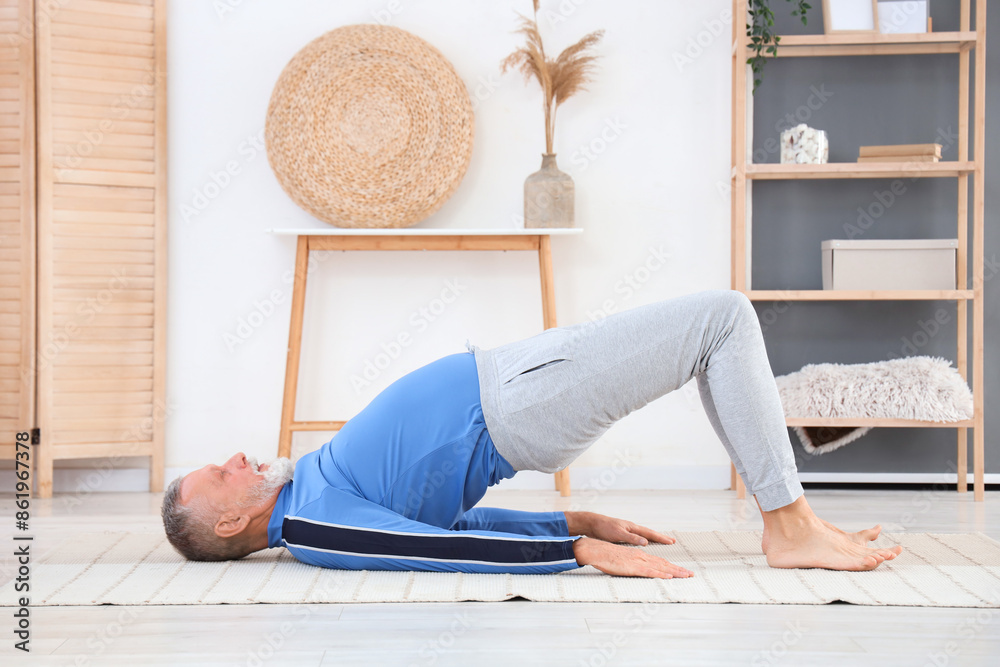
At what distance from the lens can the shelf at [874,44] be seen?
2566 millimetres

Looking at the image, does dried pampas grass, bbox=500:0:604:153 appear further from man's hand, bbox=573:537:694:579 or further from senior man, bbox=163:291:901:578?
man's hand, bbox=573:537:694:579

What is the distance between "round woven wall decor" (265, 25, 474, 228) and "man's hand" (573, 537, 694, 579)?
1417 mm

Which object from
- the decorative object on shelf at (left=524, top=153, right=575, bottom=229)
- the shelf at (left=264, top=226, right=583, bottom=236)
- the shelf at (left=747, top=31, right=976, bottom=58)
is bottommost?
the shelf at (left=264, top=226, right=583, bottom=236)

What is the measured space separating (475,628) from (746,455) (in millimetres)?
599

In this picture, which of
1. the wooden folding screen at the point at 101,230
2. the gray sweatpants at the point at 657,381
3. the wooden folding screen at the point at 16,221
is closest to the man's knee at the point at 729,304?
the gray sweatpants at the point at 657,381

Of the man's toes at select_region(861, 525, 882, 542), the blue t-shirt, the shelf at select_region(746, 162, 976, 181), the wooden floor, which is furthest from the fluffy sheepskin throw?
the blue t-shirt

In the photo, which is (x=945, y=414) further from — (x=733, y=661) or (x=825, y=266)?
(x=733, y=661)

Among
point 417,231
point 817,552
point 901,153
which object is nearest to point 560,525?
point 817,552

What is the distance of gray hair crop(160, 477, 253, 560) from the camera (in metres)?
1.60

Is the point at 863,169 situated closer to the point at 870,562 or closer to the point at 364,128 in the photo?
the point at 870,562

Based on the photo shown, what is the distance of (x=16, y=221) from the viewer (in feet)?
8.62

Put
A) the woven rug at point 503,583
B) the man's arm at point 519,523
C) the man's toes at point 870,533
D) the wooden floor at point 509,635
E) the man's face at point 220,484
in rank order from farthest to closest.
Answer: the man's arm at point 519,523, the man's toes at point 870,533, the man's face at point 220,484, the woven rug at point 503,583, the wooden floor at point 509,635

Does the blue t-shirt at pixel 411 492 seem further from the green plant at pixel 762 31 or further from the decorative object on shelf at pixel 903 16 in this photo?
the decorative object on shelf at pixel 903 16

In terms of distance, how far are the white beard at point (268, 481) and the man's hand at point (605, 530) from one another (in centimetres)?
63
